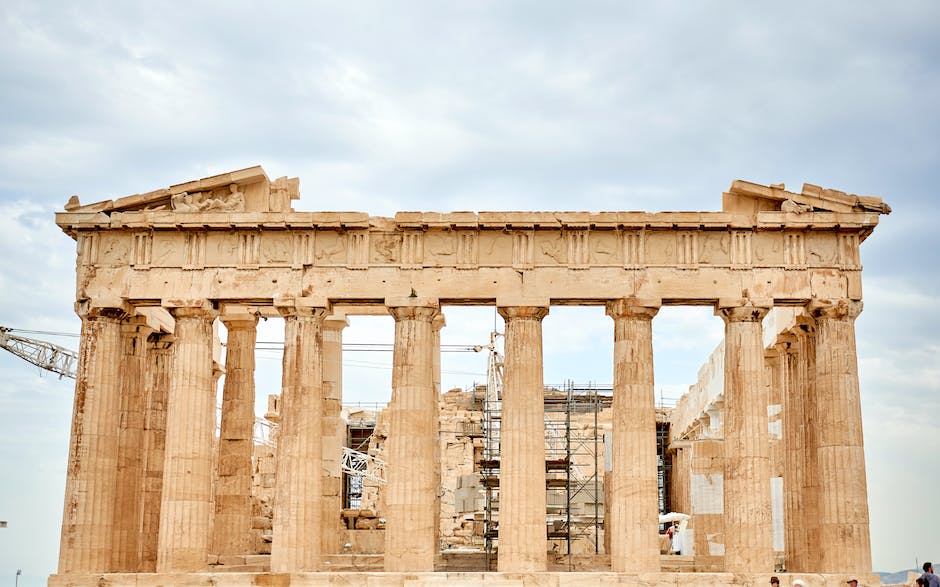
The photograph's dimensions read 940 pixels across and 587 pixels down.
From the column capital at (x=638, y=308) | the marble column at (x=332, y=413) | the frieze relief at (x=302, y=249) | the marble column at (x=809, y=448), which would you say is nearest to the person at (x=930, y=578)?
the marble column at (x=809, y=448)

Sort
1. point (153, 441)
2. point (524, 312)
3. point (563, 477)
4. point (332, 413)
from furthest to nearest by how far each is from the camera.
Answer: point (563, 477), point (332, 413), point (153, 441), point (524, 312)

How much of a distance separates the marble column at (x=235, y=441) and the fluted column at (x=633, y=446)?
1090 centimetres

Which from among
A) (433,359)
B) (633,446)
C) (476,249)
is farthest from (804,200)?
(433,359)

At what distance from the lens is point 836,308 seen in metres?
31.0

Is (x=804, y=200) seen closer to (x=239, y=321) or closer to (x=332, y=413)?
(x=332, y=413)

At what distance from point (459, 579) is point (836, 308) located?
39.3 ft

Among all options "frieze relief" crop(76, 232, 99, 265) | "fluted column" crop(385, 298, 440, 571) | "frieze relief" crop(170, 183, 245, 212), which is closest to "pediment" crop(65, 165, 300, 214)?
"frieze relief" crop(170, 183, 245, 212)

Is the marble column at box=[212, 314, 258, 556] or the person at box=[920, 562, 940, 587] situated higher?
the marble column at box=[212, 314, 258, 556]

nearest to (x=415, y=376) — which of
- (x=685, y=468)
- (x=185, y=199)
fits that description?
(x=185, y=199)

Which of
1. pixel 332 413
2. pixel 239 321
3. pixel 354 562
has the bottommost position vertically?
pixel 354 562

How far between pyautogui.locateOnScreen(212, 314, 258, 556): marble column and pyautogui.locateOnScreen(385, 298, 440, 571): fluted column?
558 centimetres

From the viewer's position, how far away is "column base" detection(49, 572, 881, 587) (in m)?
29.3

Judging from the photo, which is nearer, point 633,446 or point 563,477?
point 633,446

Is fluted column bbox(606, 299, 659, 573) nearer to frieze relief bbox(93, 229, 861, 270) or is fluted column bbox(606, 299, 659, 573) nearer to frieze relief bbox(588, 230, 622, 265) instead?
frieze relief bbox(588, 230, 622, 265)
